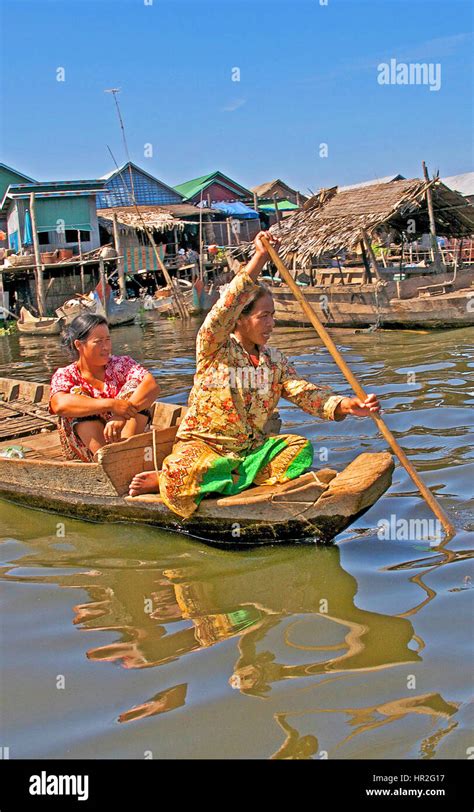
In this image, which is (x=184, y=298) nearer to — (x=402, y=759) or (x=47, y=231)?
(x=47, y=231)

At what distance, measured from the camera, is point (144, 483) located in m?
4.67

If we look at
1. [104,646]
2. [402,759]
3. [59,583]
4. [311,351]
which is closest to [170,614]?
[104,646]

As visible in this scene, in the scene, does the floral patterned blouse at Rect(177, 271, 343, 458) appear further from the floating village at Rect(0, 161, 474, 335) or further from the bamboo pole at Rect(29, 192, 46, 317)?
the bamboo pole at Rect(29, 192, 46, 317)

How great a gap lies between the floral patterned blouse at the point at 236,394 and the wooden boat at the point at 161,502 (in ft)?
1.05

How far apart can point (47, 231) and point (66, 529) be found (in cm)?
2275

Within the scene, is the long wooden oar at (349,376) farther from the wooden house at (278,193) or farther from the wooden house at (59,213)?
the wooden house at (278,193)

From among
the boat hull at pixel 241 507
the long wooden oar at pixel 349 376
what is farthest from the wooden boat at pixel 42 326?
the long wooden oar at pixel 349 376

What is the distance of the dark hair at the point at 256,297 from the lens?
13.3ft

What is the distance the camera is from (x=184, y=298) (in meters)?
23.0

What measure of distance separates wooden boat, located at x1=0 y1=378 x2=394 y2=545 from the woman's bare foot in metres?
0.05

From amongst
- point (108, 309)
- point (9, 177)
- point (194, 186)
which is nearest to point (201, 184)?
point (194, 186)

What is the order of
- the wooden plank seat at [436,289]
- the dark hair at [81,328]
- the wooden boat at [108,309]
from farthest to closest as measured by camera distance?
the wooden boat at [108,309], the wooden plank seat at [436,289], the dark hair at [81,328]

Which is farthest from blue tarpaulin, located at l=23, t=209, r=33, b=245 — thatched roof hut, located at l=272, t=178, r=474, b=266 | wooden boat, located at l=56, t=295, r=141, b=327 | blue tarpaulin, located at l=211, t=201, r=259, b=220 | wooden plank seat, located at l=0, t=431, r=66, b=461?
wooden plank seat, located at l=0, t=431, r=66, b=461

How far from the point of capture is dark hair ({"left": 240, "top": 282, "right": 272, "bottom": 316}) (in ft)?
13.3
